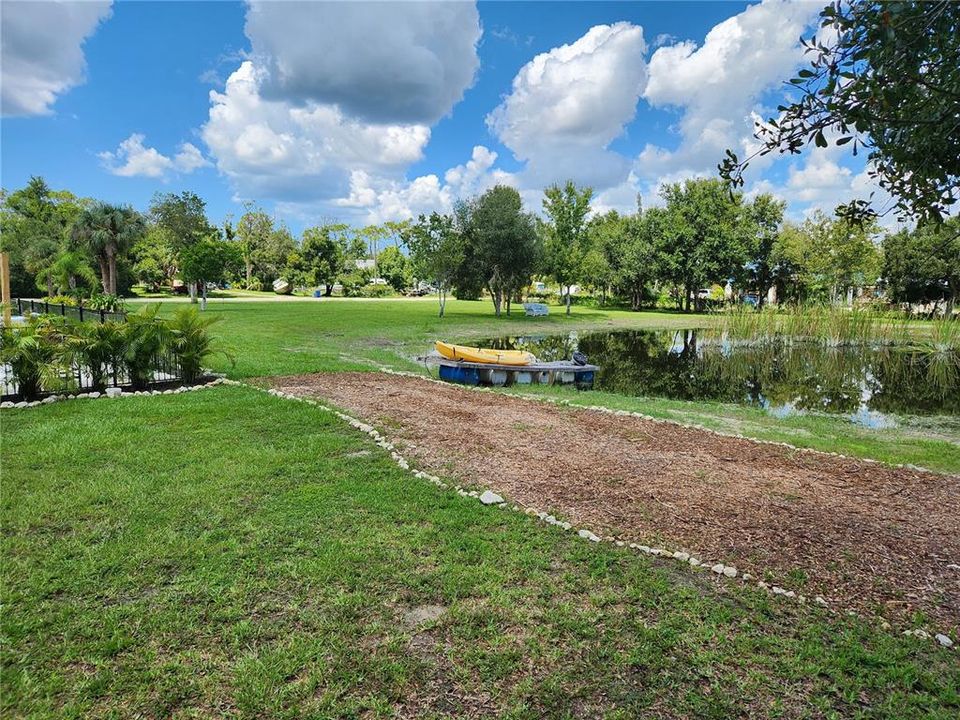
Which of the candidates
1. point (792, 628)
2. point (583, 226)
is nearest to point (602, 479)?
point (792, 628)

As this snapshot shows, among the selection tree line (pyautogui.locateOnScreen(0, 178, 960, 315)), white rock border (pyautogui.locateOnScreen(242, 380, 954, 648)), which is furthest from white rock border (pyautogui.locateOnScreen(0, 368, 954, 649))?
tree line (pyautogui.locateOnScreen(0, 178, 960, 315))

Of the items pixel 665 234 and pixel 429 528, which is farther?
pixel 665 234

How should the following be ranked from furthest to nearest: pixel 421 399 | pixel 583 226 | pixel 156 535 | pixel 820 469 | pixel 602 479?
1. pixel 583 226
2. pixel 421 399
3. pixel 820 469
4. pixel 602 479
5. pixel 156 535

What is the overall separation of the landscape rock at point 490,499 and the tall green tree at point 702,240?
145ft

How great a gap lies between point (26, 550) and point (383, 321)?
24323 millimetres

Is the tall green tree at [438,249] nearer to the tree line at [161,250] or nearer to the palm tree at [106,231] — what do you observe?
the tree line at [161,250]

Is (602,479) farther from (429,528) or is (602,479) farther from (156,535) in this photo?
(156,535)

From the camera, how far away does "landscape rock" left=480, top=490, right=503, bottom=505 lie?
4.84m

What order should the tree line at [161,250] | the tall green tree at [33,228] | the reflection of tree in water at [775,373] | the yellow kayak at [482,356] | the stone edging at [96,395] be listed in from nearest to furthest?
the stone edging at [96,395]
the reflection of tree in water at [775,373]
the yellow kayak at [482,356]
the tree line at [161,250]
the tall green tree at [33,228]

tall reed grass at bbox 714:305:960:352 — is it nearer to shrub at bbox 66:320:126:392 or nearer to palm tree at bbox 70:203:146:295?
shrub at bbox 66:320:126:392

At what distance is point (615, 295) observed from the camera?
57531 mm

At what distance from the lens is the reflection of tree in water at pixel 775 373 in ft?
41.3

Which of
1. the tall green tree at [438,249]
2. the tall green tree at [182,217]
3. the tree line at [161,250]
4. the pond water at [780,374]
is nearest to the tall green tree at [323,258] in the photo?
the tree line at [161,250]

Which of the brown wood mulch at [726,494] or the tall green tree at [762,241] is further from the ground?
the tall green tree at [762,241]
